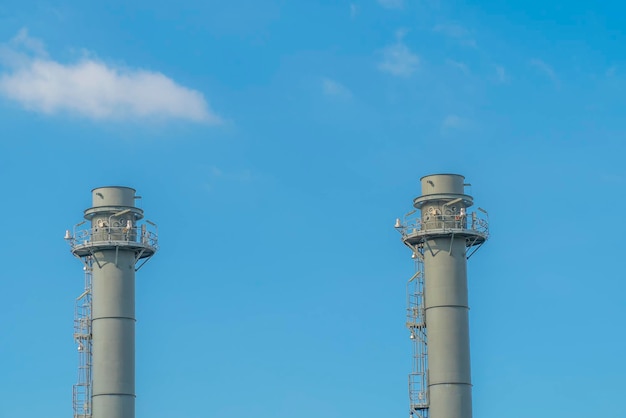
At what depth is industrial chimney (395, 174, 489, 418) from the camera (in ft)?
280

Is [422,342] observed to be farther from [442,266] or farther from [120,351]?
[120,351]

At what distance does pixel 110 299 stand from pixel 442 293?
1860cm

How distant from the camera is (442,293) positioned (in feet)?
284

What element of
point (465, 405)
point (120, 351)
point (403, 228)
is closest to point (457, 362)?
point (465, 405)

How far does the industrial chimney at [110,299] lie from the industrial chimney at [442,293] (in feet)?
50.5

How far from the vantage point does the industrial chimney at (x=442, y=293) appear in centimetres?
8544

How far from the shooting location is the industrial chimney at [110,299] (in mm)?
87688

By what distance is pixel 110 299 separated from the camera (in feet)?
291

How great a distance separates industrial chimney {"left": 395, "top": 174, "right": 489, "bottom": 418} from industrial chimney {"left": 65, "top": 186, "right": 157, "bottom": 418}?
50.5 ft

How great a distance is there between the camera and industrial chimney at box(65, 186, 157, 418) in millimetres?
87688

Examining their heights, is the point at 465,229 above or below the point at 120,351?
above

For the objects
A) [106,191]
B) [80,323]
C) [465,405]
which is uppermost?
[106,191]

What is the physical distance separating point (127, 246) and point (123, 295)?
278 cm

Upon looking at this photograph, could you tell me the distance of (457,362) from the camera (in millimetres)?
85562
